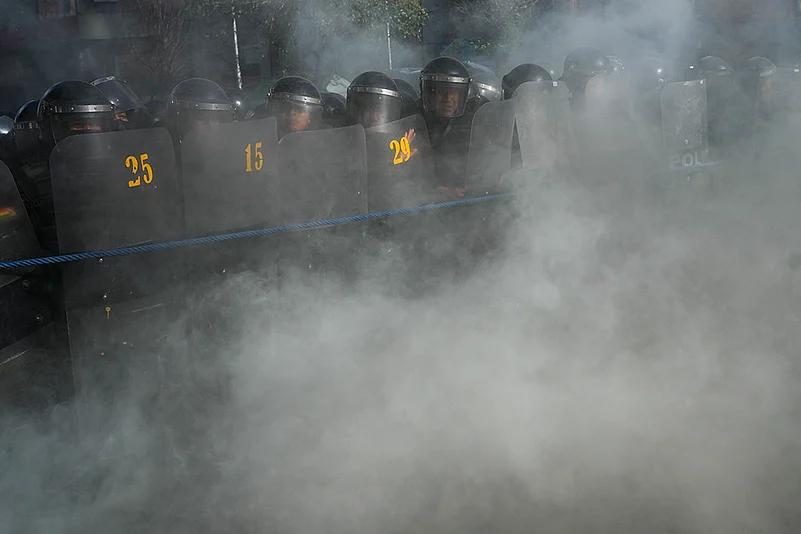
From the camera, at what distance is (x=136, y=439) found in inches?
123

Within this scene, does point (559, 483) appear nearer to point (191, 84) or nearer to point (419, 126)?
point (419, 126)

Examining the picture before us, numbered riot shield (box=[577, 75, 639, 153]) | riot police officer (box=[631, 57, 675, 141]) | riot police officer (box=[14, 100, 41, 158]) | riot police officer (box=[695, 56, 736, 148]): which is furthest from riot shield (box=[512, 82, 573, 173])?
riot police officer (box=[14, 100, 41, 158])

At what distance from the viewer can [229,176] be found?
3.44m

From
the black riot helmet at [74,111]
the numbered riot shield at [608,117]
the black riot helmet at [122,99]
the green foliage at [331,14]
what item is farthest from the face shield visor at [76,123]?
the green foliage at [331,14]

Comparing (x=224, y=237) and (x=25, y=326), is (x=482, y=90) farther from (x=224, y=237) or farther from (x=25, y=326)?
(x=25, y=326)

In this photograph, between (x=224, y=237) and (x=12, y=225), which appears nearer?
(x=12, y=225)

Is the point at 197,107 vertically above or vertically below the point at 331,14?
below

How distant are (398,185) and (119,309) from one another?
1.68 metres

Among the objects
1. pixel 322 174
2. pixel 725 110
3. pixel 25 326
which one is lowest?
pixel 25 326

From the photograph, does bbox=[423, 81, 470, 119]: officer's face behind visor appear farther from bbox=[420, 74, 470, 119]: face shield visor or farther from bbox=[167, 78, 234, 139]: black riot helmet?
bbox=[167, 78, 234, 139]: black riot helmet

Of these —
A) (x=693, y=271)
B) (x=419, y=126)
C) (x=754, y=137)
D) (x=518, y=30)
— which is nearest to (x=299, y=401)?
(x=419, y=126)

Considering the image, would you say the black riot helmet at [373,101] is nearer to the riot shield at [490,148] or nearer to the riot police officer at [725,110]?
the riot shield at [490,148]

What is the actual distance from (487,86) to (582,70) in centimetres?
102

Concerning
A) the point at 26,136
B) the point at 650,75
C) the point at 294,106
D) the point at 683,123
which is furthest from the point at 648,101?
the point at 26,136
